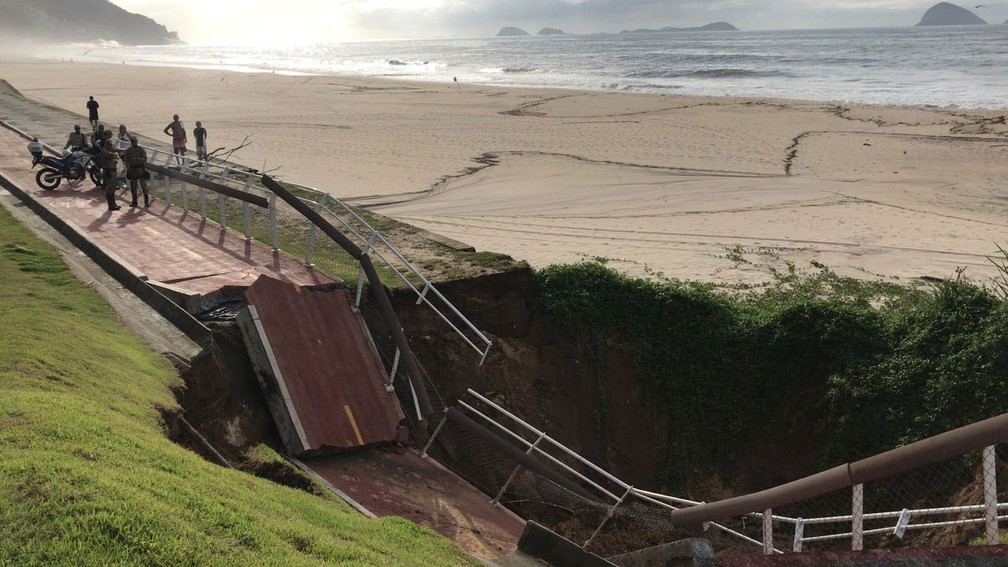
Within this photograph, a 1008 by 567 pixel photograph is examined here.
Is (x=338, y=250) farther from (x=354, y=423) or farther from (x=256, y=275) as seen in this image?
(x=354, y=423)

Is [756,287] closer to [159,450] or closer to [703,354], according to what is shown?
[703,354]

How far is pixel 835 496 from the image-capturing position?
954 cm

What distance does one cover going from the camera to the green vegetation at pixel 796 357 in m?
9.37

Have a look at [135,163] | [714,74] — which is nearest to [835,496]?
[135,163]

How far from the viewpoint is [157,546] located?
13.1 feet

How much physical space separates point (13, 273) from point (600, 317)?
26.6 ft

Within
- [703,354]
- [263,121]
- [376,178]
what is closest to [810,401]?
[703,354]

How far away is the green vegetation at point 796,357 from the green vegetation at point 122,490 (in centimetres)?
585

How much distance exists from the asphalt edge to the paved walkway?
183mm

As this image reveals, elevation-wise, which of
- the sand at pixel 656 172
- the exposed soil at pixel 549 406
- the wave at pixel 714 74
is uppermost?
the wave at pixel 714 74

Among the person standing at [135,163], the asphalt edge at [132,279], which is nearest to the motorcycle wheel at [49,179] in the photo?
the asphalt edge at [132,279]

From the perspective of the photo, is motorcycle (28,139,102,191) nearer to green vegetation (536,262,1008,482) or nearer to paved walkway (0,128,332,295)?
paved walkway (0,128,332,295)

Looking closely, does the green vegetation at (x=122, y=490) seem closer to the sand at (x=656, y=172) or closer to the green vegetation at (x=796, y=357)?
the green vegetation at (x=796, y=357)

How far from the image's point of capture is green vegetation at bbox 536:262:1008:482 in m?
9.37
